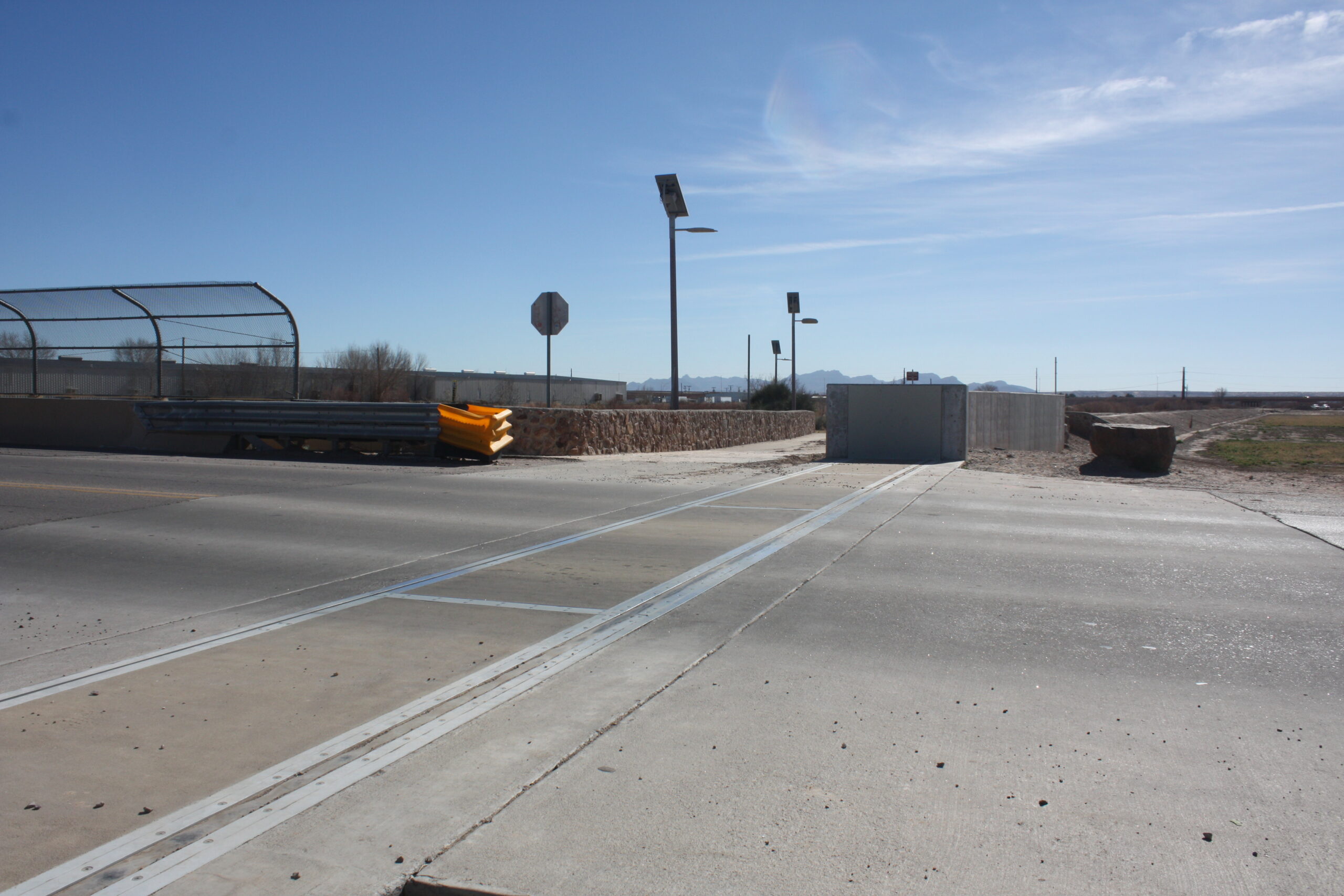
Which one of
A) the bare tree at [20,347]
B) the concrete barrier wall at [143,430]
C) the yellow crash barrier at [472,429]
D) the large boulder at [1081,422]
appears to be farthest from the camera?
the large boulder at [1081,422]

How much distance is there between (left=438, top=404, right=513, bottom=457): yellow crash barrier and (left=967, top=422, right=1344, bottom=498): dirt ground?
967cm

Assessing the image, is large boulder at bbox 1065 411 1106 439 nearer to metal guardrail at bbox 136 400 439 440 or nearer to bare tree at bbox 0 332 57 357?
metal guardrail at bbox 136 400 439 440

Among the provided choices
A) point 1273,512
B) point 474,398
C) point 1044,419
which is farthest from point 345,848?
point 474,398

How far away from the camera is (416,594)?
7.23 meters

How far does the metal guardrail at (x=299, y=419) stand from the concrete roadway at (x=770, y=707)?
6.92 metres

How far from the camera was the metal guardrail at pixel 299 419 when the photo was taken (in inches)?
672

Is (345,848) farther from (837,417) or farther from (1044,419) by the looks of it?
(1044,419)

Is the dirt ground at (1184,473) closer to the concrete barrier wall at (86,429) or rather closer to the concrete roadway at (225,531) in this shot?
the concrete roadway at (225,531)

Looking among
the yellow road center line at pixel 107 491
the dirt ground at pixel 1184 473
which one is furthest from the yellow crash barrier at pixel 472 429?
the dirt ground at pixel 1184 473

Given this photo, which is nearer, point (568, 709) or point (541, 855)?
point (541, 855)

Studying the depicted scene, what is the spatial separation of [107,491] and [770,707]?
10.8 metres

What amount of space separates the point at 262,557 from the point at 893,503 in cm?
802

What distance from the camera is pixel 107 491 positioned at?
1228 centimetres

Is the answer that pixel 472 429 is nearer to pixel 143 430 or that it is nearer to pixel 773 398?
pixel 143 430
